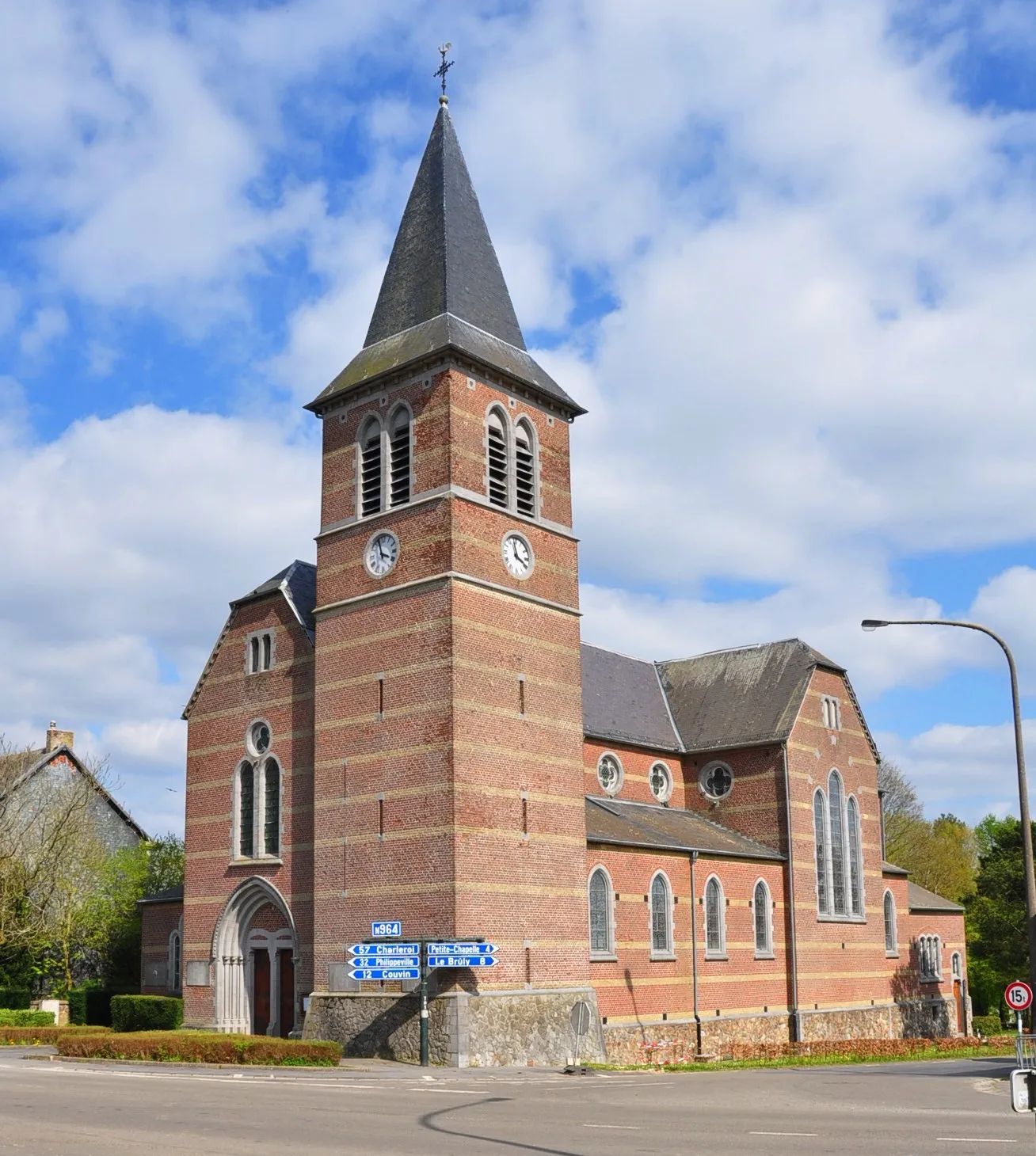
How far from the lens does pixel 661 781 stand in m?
42.7

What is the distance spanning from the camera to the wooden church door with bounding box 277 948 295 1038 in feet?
110

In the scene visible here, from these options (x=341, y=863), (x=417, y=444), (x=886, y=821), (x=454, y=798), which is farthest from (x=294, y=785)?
(x=886, y=821)

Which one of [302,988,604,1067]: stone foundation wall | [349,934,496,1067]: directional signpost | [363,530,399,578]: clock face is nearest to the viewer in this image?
[349,934,496,1067]: directional signpost

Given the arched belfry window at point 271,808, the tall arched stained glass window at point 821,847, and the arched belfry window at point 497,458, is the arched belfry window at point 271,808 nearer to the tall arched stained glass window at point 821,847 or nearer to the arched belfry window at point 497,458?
the arched belfry window at point 497,458

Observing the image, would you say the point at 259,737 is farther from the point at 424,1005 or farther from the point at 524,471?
the point at 424,1005

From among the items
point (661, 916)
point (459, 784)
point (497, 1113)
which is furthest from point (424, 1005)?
point (497, 1113)

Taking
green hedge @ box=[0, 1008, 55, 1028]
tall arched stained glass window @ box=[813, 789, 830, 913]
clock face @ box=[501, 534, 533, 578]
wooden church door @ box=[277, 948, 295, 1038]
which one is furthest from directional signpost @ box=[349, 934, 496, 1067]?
tall arched stained glass window @ box=[813, 789, 830, 913]

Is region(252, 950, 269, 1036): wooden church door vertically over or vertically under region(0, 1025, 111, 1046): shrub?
over

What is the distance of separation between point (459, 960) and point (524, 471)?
1305 cm

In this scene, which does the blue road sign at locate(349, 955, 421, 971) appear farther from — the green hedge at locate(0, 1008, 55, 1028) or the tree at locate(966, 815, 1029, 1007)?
the tree at locate(966, 815, 1029, 1007)

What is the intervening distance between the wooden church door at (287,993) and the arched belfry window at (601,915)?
7.84 metres

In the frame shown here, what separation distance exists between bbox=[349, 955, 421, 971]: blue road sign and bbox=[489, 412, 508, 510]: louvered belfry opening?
1163 cm

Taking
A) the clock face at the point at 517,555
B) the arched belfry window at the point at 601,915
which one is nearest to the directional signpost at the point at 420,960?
the arched belfry window at the point at 601,915

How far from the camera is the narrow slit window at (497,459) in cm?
3338
